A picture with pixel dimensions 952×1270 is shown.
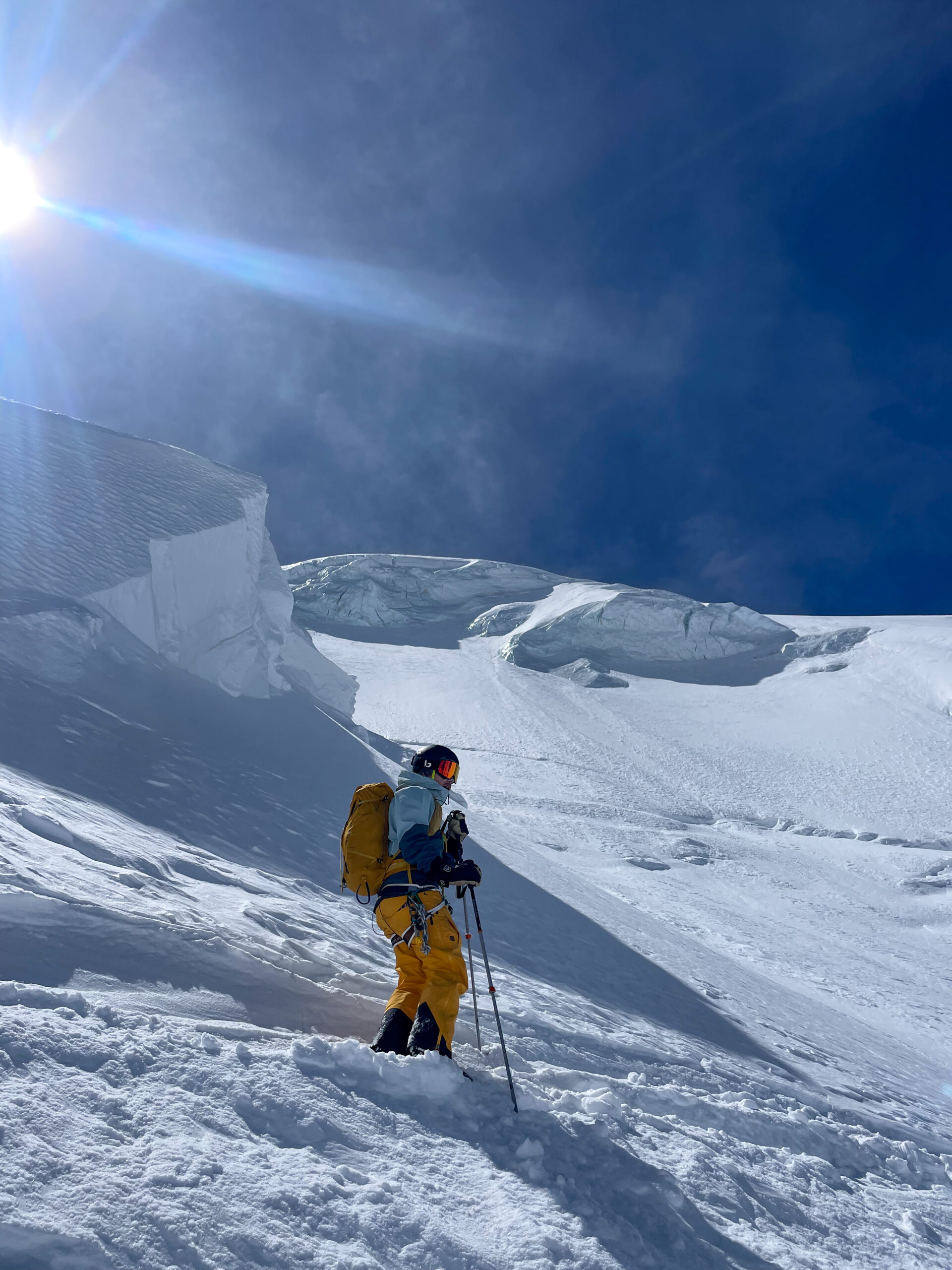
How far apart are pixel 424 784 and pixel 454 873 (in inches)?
19.9

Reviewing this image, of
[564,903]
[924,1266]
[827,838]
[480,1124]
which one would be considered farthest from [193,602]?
[827,838]

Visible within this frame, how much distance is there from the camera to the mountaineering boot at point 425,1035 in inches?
132

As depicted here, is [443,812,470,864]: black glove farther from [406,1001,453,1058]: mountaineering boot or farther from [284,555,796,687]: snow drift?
[284,555,796,687]: snow drift

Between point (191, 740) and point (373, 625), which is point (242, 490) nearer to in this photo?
point (191, 740)

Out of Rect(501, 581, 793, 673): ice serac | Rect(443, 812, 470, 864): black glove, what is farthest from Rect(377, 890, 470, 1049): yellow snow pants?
Rect(501, 581, 793, 673): ice serac

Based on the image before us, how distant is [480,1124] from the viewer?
9.70 ft

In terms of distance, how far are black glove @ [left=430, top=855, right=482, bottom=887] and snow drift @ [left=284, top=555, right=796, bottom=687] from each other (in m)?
48.9

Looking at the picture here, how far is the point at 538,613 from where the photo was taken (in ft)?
221

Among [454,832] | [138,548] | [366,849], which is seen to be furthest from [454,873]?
[138,548]

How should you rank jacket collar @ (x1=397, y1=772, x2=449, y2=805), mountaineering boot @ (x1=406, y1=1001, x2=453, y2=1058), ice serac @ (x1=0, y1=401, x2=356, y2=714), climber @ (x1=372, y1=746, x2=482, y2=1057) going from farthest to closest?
ice serac @ (x1=0, y1=401, x2=356, y2=714), jacket collar @ (x1=397, y1=772, x2=449, y2=805), climber @ (x1=372, y1=746, x2=482, y2=1057), mountaineering boot @ (x1=406, y1=1001, x2=453, y2=1058)

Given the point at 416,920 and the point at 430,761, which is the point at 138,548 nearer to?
the point at 430,761

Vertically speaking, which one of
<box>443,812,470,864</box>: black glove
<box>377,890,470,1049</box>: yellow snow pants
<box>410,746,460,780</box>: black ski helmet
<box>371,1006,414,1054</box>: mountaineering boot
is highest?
<box>410,746,460,780</box>: black ski helmet

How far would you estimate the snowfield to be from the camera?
2.17 m

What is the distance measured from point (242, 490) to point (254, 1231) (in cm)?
1700
